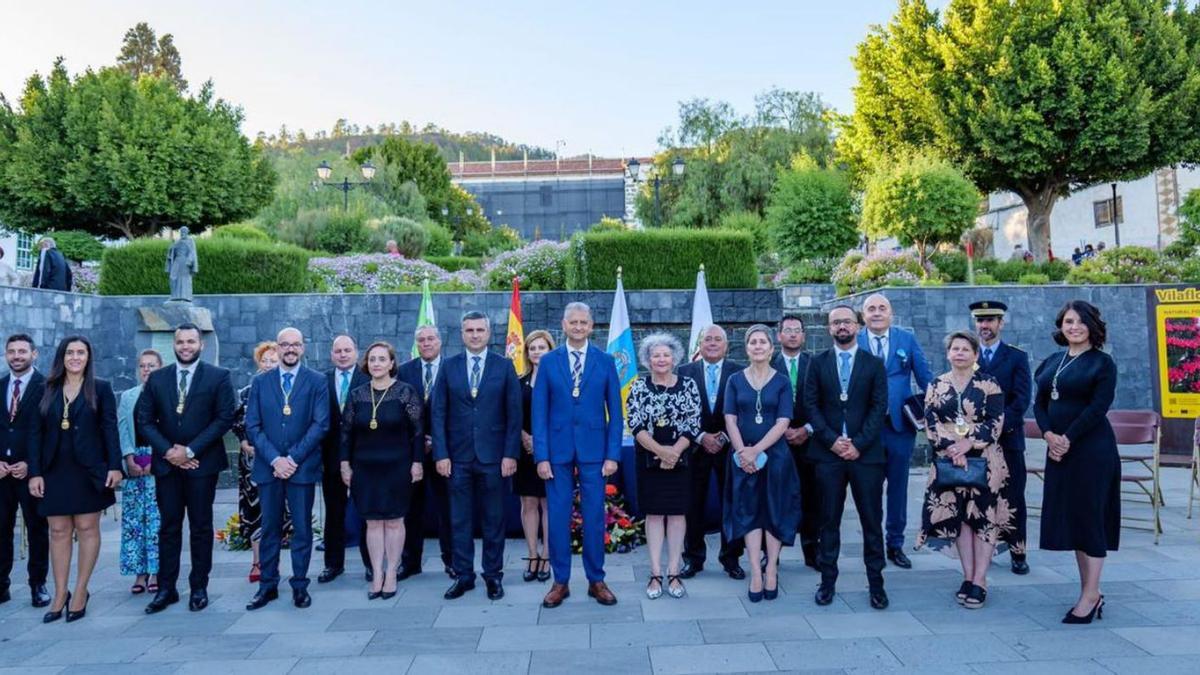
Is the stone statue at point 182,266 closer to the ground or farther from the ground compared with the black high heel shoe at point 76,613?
farther from the ground

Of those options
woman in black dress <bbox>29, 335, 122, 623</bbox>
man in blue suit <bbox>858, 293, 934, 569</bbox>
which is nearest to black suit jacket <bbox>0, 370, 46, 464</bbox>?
woman in black dress <bbox>29, 335, 122, 623</bbox>

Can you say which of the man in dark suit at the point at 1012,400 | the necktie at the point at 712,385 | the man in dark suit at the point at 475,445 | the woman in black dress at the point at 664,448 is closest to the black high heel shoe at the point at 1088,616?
the man in dark suit at the point at 1012,400

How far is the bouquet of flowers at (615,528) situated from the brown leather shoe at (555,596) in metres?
1.17

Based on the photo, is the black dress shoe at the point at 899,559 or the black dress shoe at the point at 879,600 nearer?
the black dress shoe at the point at 879,600

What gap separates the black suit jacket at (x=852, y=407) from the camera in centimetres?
499

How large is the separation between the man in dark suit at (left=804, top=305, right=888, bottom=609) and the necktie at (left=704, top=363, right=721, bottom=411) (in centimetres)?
85

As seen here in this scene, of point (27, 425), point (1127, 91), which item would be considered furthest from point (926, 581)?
point (1127, 91)

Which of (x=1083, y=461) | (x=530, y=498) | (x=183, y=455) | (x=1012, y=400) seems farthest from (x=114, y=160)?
(x=1083, y=461)

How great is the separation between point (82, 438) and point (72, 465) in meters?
0.18

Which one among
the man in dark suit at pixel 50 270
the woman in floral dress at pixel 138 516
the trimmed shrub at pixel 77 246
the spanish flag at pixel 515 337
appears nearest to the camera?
the woman in floral dress at pixel 138 516

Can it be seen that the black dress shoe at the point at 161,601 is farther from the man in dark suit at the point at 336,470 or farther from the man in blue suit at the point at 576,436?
the man in blue suit at the point at 576,436

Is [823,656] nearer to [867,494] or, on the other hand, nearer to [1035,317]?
[867,494]

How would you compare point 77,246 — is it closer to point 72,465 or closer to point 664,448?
point 72,465

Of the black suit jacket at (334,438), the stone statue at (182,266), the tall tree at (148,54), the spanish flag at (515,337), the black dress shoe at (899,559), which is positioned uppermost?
the tall tree at (148,54)
